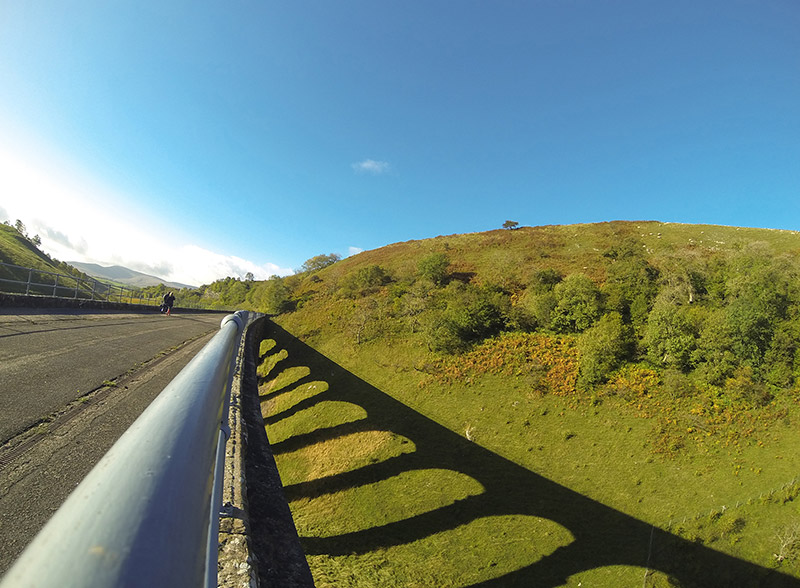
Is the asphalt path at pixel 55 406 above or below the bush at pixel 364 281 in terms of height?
below

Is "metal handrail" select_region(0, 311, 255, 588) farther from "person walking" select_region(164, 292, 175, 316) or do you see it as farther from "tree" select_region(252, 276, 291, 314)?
"tree" select_region(252, 276, 291, 314)

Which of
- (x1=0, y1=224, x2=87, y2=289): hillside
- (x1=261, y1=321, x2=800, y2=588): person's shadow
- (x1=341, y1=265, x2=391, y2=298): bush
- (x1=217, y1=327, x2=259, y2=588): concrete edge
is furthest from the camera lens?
(x1=0, y1=224, x2=87, y2=289): hillside

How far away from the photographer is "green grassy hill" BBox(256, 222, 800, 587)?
491 inches

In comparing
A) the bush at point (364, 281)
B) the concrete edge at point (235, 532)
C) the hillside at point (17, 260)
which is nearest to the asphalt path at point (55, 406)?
the concrete edge at point (235, 532)

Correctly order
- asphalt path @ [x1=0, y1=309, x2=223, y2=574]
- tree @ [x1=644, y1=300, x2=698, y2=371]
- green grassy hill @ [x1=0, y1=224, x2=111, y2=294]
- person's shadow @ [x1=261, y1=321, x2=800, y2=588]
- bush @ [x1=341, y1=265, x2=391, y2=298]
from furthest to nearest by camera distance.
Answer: green grassy hill @ [x1=0, y1=224, x2=111, y2=294] < bush @ [x1=341, y1=265, x2=391, y2=298] < tree @ [x1=644, y1=300, x2=698, y2=371] < person's shadow @ [x1=261, y1=321, x2=800, y2=588] < asphalt path @ [x1=0, y1=309, x2=223, y2=574]

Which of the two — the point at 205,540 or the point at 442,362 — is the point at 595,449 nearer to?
the point at 442,362

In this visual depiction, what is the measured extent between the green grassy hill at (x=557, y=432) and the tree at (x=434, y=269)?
18.3ft

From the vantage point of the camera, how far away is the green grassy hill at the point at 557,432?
12477 millimetres

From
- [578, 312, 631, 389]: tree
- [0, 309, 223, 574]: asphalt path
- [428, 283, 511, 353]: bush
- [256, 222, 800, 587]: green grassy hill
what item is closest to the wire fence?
[0, 309, 223, 574]: asphalt path

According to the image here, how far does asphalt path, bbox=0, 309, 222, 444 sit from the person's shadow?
1005 centimetres

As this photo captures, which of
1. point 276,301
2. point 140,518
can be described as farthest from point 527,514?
point 276,301

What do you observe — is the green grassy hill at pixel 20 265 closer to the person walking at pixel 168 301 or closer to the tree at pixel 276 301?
the tree at pixel 276 301

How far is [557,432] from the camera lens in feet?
60.4

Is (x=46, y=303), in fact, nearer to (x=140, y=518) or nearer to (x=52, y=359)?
(x=52, y=359)
